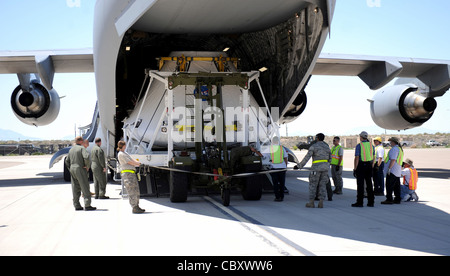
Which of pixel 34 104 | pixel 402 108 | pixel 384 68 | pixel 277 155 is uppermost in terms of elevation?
pixel 384 68

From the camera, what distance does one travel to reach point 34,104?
56.5ft

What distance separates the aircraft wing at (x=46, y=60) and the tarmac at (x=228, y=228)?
5713 millimetres

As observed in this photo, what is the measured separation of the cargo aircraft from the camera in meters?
9.34

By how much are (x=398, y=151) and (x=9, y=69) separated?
1359 centimetres

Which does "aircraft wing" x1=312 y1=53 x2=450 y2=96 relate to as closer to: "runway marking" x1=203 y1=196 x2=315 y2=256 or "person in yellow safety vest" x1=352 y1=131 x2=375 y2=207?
"person in yellow safety vest" x1=352 y1=131 x2=375 y2=207

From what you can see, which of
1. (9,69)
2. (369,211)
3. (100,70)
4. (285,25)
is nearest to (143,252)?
(369,211)

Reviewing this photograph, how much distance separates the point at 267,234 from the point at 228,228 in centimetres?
73

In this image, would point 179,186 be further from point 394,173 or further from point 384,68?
point 384,68

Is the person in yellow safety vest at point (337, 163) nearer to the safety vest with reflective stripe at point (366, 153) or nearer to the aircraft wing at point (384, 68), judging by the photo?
the safety vest with reflective stripe at point (366, 153)

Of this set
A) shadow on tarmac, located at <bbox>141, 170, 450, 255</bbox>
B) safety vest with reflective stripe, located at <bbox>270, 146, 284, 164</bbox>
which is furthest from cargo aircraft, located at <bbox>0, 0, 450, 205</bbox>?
shadow on tarmac, located at <bbox>141, 170, 450, 255</bbox>

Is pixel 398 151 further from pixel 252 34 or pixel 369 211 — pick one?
pixel 252 34

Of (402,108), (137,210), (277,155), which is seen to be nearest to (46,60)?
(137,210)

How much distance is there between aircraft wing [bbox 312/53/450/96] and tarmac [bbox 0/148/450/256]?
19.5 feet

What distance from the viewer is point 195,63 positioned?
11.6 m
